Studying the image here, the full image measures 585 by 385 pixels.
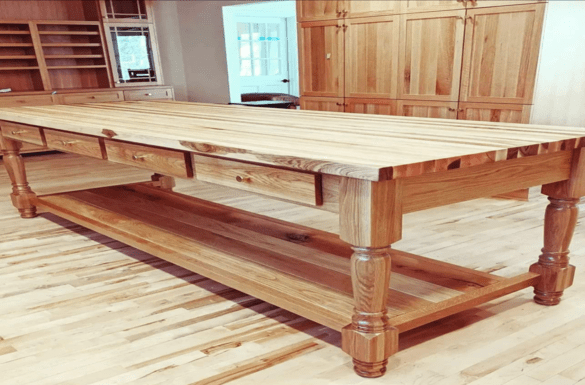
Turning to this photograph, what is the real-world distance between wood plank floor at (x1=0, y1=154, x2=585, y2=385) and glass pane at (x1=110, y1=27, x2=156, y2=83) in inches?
168

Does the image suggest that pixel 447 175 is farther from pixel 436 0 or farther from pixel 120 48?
pixel 120 48

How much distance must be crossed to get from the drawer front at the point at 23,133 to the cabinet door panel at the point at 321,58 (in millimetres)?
2607

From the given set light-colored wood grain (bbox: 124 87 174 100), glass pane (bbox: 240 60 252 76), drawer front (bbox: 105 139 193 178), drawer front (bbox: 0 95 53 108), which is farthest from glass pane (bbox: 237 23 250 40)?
drawer front (bbox: 105 139 193 178)

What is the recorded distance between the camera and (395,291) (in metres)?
1.68

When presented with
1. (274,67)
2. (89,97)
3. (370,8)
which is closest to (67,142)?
(370,8)

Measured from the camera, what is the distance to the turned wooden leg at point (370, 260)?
1.29m

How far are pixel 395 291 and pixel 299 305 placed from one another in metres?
0.33

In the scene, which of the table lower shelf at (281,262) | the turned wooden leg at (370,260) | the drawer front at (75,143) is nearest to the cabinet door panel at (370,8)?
the table lower shelf at (281,262)

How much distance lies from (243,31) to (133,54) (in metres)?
2.56

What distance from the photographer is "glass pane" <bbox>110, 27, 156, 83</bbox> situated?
648 cm

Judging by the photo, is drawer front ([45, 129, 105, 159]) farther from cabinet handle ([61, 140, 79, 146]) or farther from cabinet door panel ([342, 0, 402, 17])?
cabinet door panel ([342, 0, 402, 17])

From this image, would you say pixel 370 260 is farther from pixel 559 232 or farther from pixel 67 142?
pixel 67 142

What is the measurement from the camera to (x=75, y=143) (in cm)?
251

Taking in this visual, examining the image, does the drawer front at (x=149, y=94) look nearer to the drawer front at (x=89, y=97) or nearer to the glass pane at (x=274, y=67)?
the drawer front at (x=89, y=97)
